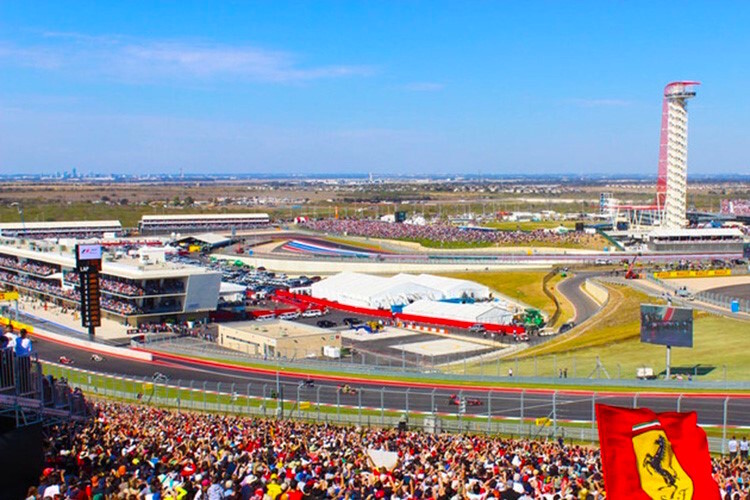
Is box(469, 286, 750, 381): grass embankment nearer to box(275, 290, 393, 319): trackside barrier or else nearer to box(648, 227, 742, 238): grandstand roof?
box(275, 290, 393, 319): trackside barrier

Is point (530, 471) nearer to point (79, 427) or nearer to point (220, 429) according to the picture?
point (220, 429)

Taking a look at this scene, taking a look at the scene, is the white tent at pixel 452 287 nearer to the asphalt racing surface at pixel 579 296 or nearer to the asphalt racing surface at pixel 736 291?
the asphalt racing surface at pixel 579 296

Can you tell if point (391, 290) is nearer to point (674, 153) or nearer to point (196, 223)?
point (674, 153)

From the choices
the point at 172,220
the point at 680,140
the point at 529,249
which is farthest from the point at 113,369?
the point at 172,220

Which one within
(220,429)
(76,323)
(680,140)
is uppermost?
(680,140)

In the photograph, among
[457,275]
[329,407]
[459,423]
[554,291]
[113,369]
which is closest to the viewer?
[459,423]

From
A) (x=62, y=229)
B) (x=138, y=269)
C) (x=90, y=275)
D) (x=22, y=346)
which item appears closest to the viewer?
(x=22, y=346)

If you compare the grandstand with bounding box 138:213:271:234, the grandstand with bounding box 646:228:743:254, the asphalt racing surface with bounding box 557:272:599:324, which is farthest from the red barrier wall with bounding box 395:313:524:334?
the grandstand with bounding box 138:213:271:234

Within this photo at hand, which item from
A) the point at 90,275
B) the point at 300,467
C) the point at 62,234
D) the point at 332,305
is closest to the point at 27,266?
the point at 332,305
